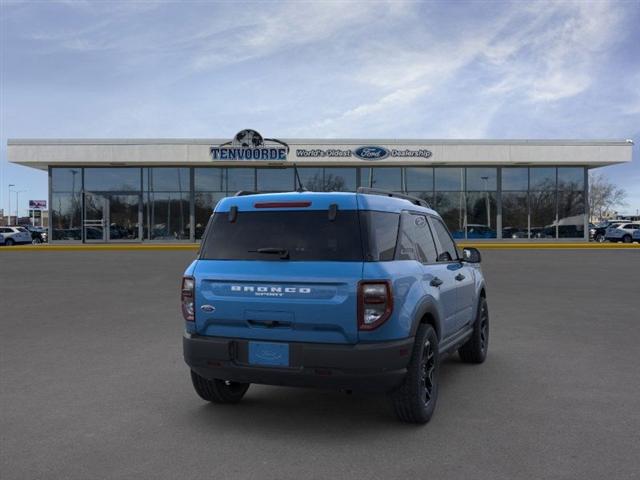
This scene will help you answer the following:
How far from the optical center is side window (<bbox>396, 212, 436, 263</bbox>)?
487 centimetres

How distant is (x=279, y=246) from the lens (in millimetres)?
4598

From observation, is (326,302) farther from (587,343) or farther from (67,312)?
(67,312)

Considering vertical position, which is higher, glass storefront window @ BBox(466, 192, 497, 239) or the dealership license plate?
glass storefront window @ BBox(466, 192, 497, 239)

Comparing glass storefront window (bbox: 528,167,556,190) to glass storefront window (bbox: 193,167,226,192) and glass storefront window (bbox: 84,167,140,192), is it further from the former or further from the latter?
glass storefront window (bbox: 84,167,140,192)

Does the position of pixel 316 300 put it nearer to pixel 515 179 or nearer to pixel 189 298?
pixel 189 298

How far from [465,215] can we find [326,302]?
34.1 meters

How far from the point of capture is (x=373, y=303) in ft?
13.9

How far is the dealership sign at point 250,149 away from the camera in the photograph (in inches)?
1357

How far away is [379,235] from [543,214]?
3548 cm

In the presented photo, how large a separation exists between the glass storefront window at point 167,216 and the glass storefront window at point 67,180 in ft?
14.3

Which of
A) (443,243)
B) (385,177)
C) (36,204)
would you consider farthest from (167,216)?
(36,204)

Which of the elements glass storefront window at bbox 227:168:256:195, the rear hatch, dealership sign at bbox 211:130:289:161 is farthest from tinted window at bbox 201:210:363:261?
glass storefront window at bbox 227:168:256:195

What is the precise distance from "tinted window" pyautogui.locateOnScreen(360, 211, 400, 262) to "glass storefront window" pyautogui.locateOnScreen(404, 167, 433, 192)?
108 feet

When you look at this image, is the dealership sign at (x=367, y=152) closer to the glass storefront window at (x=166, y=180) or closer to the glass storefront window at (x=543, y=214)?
the glass storefront window at (x=166, y=180)
